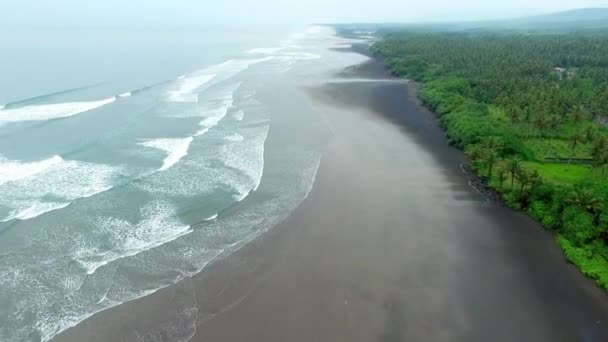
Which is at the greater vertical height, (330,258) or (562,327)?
(330,258)

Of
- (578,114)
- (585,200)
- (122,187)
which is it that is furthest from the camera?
(578,114)

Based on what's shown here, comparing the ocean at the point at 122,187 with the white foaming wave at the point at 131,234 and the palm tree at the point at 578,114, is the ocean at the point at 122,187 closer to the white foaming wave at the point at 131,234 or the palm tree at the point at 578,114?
the white foaming wave at the point at 131,234

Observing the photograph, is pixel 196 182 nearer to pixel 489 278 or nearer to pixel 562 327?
pixel 489 278

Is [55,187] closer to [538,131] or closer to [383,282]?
[383,282]

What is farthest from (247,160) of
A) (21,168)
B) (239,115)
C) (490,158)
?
(490,158)

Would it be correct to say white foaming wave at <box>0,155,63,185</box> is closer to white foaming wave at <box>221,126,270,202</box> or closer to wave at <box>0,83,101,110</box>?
white foaming wave at <box>221,126,270,202</box>

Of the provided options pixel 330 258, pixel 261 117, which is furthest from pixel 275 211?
pixel 261 117
